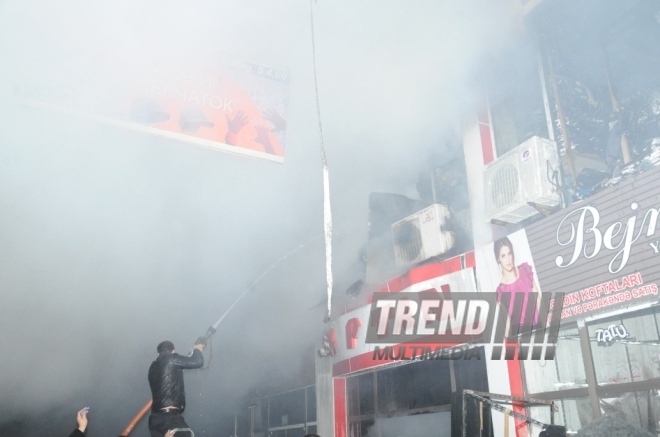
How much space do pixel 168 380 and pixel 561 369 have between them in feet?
11.8

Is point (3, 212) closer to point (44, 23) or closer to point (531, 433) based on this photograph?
point (44, 23)

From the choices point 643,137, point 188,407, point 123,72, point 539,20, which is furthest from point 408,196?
point 188,407

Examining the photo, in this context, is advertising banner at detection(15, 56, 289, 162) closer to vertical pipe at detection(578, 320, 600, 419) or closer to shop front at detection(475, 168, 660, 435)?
shop front at detection(475, 168, 660, 435)

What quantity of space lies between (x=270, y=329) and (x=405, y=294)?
360cm

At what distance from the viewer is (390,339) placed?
652 cm

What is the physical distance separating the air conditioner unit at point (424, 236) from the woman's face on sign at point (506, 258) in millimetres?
818

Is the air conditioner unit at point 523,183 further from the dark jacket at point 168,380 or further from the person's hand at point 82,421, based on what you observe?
the person's hand at point 82,421

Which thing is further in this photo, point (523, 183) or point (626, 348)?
point (523, 183)

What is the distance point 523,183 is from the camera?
4.95m

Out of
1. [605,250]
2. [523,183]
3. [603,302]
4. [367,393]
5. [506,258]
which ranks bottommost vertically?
[367,393]

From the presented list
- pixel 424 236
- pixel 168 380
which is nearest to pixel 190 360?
pixel 168 380

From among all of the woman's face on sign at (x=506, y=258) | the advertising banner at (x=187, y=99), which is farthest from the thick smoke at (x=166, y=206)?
the woman's face on sign at (x=506, y=258)

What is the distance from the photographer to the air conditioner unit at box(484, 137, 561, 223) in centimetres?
482

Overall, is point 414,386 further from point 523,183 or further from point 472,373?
point 523,183
